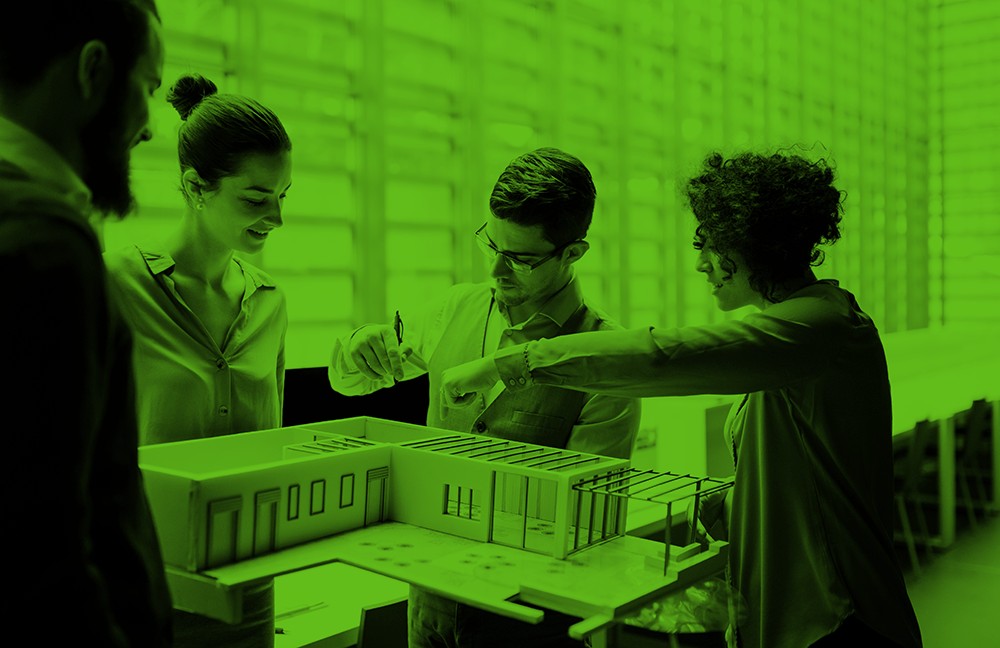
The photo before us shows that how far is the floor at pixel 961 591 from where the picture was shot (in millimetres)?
3854

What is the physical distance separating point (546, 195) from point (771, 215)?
468 millimetres

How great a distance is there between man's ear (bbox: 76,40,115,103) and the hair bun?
0.92 m

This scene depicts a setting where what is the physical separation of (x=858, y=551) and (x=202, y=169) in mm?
1525

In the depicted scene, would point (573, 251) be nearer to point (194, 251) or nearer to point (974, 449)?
point (194, 251)

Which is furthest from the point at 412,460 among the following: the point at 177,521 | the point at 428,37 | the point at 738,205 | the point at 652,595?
the point at 428,37

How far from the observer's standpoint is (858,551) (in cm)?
143

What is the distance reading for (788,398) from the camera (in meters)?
1.46

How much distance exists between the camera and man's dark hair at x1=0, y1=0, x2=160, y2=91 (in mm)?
775

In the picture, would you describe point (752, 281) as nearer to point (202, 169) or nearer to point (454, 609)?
point (454, 609)

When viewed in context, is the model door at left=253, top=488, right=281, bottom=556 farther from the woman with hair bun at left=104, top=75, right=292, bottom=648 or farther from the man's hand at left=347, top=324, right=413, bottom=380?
the man's hand at left=347, top=324, right=413, bottom=380

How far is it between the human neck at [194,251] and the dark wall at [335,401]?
815 millimetres

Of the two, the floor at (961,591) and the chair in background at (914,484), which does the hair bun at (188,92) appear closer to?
the floor at (961,591)
